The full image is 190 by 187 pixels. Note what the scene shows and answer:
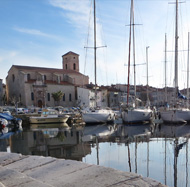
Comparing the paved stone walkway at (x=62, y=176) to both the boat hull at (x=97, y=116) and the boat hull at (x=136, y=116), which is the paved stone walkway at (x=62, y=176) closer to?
the boat hull at (x=97, y=116)

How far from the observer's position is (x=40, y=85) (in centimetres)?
4675

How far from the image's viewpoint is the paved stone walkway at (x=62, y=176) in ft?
11.7

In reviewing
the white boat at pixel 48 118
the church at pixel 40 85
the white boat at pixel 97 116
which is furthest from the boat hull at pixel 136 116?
the church at pixel 40 85

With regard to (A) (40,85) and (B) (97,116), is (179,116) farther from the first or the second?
(A) (40,85)

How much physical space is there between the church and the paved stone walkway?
38035mm

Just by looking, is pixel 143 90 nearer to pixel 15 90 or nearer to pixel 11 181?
pixel 15 90

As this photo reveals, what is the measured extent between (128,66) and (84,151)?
1717 cm

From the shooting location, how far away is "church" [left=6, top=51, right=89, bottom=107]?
151ft

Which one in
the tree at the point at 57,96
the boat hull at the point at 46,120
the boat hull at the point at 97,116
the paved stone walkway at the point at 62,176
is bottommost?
the boat hull at the point at 46,120

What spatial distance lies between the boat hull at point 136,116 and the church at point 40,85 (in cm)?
1999

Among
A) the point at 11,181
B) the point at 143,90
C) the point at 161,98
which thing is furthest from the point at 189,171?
the point at 161,98

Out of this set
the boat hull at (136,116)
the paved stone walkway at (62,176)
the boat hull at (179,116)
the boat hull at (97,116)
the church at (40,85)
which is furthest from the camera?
the church at (40,85)

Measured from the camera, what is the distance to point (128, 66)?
26.0m

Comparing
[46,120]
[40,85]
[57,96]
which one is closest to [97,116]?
[46,120]
